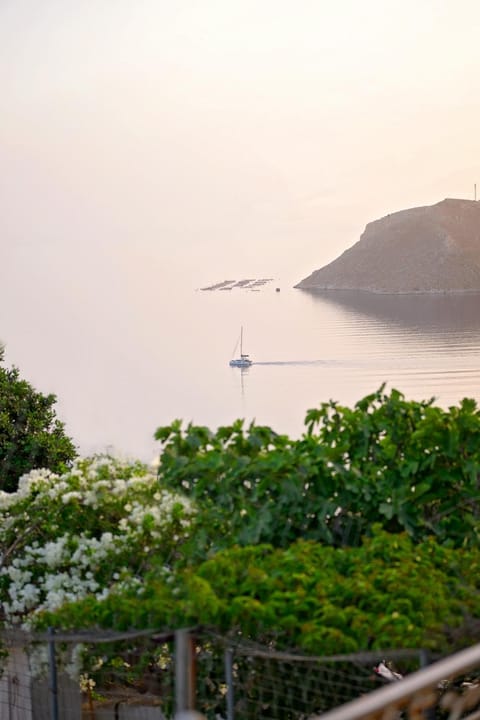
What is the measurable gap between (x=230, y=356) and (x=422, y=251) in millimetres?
48151

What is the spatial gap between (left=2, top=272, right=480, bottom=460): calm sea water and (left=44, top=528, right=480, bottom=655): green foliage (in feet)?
106

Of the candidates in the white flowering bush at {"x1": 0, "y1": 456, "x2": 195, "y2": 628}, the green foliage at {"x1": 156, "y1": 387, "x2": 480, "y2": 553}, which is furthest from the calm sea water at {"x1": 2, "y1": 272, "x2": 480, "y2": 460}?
the green foliage at {"x1": 156, "y1": 387, "x2": 480, "y2": 553}

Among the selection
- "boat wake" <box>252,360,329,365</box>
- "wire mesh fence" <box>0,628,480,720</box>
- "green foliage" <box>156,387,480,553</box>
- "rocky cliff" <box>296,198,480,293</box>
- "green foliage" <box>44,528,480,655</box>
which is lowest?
"boat wake" <box>252,360,329,365</box>

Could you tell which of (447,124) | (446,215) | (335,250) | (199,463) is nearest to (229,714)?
(199,463)

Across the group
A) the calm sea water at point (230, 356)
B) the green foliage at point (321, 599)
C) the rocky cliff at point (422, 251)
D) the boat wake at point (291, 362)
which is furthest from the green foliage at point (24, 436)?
the rocky cliff at point (422, 251)

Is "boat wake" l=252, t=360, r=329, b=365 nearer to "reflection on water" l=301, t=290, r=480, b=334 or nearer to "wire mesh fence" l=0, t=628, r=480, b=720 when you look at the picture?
"reflection on water" l=301, t=290, r=480, b=334

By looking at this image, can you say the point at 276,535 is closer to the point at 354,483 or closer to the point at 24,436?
the point at 354,483

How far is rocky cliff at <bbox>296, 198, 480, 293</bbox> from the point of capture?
397ft

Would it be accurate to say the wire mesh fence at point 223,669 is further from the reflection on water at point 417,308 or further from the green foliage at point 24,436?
the reflection on water at point 417,308

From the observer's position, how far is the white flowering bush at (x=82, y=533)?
5125mm

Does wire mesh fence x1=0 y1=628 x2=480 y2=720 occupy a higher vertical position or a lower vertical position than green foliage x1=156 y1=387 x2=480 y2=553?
lower

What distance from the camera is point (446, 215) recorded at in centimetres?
12356

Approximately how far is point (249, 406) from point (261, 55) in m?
24.1

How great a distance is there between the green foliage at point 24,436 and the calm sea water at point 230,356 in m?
25.0
